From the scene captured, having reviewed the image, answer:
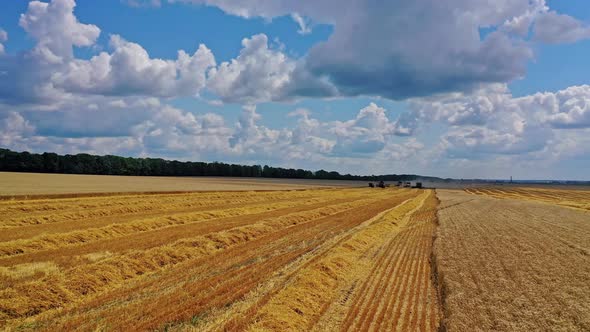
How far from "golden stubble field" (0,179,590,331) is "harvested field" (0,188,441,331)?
4 centimetres

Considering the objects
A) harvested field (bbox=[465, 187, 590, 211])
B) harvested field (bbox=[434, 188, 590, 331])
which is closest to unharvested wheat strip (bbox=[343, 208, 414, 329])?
harvested field (bbox=[434, 188, 590, 331])

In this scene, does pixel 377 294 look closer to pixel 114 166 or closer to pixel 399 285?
pixel 399 285

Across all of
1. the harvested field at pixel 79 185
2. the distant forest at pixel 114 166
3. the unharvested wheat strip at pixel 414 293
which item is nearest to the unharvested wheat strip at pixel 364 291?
the unharvested wheat strip at pixel 414 293

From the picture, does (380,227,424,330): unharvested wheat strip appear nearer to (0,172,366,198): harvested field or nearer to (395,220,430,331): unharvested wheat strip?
(395,220,430,331): unharvested wheat strip

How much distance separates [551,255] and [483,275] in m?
5.65

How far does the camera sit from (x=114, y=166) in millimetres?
108750

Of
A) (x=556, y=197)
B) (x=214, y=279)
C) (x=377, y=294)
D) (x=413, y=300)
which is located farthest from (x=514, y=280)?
(x=556, y=197)

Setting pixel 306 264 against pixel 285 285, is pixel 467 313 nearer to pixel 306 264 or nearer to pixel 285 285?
pixel 285 285

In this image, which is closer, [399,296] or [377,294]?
[399,296]

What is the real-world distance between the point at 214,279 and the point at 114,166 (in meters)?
106

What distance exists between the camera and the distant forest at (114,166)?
92688 mm

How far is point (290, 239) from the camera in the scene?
1953cm

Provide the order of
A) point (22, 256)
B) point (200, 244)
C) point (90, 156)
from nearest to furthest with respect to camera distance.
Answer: point (22, 256), point (200, 244), point (90, 156)

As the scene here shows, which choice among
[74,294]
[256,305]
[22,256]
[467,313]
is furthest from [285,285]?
[22,256]
